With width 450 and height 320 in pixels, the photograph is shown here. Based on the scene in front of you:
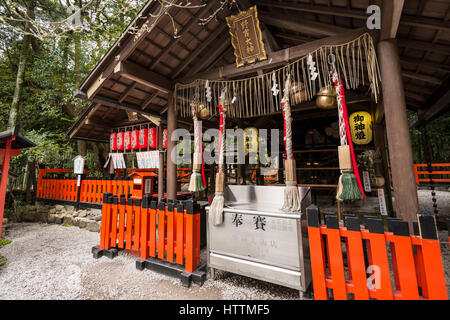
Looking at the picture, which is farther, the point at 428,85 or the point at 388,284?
the point at 428,85

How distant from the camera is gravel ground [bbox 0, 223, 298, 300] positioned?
8.87ft

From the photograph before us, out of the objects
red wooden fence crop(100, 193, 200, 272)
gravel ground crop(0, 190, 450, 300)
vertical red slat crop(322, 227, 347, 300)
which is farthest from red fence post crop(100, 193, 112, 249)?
vertical red slat crop(322, 227, 347, 300)

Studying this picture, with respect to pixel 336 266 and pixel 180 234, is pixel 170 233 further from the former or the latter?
pixel 336 266

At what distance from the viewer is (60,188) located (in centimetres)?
781

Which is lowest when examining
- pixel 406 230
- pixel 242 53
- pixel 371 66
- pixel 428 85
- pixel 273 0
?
pixel 406 230

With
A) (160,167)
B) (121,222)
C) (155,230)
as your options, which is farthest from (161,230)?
(160,167)

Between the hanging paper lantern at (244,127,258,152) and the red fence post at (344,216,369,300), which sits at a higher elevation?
the hanging paper lantern at (244,127,258,152)

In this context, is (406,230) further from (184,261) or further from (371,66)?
(184,261)

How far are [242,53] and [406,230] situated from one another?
13.8 ft

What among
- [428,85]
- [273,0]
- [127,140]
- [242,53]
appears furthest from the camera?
[127,140]

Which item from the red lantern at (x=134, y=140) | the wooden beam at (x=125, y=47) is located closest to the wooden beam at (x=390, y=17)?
the wooden beam at (x=125, y=47)

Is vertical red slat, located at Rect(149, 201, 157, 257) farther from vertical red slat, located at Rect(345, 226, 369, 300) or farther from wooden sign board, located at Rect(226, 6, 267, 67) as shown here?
wooden sign board, located at Rect(226, 6, 267, 67)

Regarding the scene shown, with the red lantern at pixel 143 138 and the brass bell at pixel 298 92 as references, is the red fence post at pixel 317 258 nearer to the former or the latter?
the brass bell at pixel 298 92
